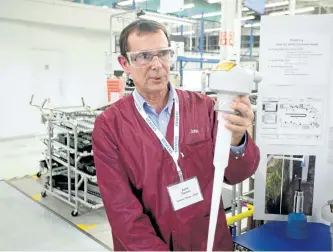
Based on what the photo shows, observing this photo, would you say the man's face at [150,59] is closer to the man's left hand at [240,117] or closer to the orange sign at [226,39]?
the man's left hand at [240,117]

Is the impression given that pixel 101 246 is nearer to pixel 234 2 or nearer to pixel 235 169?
pixel 235 169

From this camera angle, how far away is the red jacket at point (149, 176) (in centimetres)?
122

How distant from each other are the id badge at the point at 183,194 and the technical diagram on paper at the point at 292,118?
470 millimetres

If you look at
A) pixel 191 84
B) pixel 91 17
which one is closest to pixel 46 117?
pixel 191 84

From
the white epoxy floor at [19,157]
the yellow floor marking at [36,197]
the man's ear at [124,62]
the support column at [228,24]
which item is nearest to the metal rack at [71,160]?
the yellow floor marking at [36,197]

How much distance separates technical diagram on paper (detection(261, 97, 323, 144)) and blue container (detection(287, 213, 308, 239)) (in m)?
0.33

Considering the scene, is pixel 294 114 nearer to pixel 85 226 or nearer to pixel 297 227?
pixel 297 227

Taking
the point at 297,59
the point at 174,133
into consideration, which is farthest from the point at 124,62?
the point at 297,59

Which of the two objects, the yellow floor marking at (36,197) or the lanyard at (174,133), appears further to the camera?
the yellow floor marking at (36,197)

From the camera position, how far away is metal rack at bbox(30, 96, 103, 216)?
379 cm

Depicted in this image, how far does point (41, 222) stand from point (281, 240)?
3.07 metres

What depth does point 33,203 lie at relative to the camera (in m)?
4.31

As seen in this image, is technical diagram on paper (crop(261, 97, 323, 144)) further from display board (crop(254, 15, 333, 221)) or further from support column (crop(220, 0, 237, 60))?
support column (crop(220, 0, 237, 60))

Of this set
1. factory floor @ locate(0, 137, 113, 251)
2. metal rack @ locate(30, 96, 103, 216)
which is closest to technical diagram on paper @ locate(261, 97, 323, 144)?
factory floor @ locate(0, 137, 113, 251)
